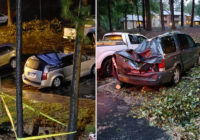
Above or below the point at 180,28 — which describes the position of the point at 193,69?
below

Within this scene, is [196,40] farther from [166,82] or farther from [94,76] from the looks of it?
[94,76]

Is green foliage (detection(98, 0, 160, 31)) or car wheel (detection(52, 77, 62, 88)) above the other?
green foliage (detection(98, 0, 160, 31))

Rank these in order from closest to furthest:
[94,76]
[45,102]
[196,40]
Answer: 1. [196,40]
2. [94,76]
3. [45,102]

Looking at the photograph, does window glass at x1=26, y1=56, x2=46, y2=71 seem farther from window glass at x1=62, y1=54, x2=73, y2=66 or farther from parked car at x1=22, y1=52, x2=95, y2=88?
window glass at x1=62, y1=54, x2=73, y2=66

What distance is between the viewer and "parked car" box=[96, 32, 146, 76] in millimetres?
2328

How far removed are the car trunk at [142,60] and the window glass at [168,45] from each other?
0.17ft

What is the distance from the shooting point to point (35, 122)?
2.71 meters

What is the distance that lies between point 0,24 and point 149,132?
2429mm

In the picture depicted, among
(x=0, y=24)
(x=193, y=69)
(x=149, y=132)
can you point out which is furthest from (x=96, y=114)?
(x=0, y=24)

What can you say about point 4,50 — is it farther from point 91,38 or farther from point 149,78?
point 149,78

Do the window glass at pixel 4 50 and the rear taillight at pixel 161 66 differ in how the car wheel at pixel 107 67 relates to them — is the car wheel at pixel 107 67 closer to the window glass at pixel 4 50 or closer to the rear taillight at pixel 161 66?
the rear taillight at pixel 161 66

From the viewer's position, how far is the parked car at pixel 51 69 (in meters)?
2.52

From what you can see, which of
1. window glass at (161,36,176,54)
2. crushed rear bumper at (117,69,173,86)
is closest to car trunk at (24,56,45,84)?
crushed rear bumper at (117,69,173,86)

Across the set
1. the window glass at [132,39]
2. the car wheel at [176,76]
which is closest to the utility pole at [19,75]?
the window glass at [132,39]
